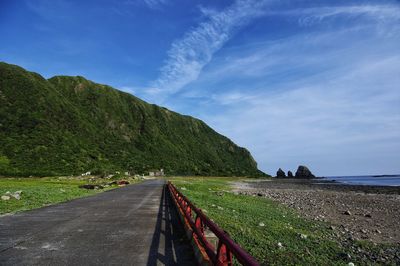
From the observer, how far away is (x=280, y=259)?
11539 millimetres

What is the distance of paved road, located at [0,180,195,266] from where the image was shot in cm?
957

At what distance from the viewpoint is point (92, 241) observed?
1205cm

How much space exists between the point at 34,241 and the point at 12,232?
2265 mm

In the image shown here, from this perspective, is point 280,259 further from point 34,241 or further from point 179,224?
point 34,241

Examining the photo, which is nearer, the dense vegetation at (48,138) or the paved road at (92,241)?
the paved road at (92,241)

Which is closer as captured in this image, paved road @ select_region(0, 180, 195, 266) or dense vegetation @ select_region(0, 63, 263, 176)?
paved road @ select_region(0, 180, 195, 266)

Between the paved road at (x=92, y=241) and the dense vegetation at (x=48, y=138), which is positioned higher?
the dense vegetation at (x=48, y=138)

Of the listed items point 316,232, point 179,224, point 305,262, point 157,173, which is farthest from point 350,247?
point 157,173

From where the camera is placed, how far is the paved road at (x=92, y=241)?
9.57 metres

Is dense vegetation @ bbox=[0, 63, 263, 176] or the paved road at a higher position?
dense vegetation @ bbox=[0, 63, 263, 176]

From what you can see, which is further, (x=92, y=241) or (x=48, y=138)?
(x=48, y=138)

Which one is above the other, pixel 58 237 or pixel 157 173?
pixel 157 173

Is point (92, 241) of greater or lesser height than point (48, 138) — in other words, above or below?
below

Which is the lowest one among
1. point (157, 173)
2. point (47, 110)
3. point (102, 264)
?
point (102, 264)
